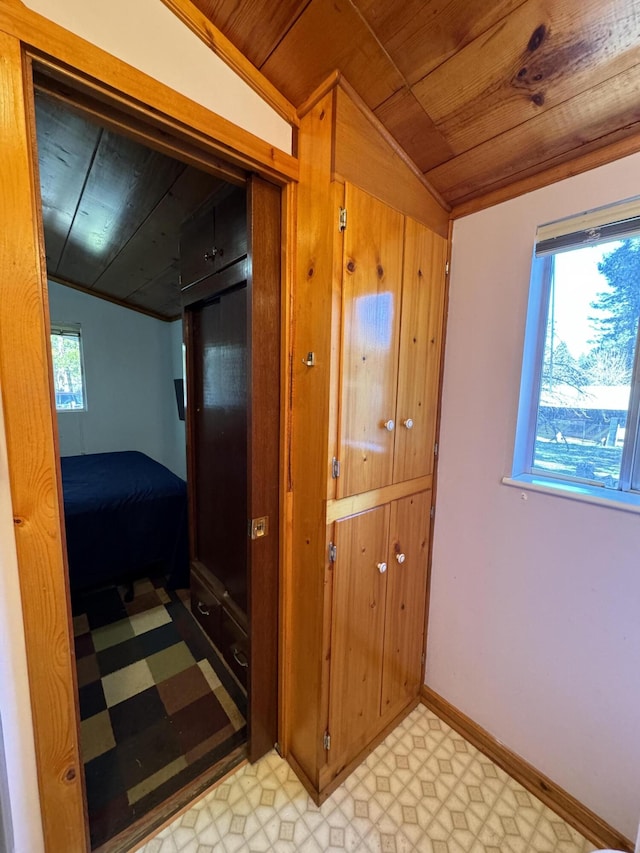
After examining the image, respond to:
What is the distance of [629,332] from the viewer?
1081 millimetres

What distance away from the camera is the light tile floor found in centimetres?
111

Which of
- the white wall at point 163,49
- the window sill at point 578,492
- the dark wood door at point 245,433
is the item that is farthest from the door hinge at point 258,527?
the white wall at point 163,49

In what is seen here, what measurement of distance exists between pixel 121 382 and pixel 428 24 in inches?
164

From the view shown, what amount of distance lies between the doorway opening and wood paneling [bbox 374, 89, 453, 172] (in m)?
0.44

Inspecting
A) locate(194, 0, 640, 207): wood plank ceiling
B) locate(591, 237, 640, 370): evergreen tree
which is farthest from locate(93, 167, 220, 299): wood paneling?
locate(591, 237, 640, 370): evergreen tree

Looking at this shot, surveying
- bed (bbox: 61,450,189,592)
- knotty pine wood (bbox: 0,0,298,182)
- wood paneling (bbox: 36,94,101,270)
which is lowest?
bed (bbox: 61,450,189,592)

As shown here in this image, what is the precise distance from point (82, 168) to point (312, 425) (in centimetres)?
160

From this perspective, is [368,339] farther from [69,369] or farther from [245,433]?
[69,369]

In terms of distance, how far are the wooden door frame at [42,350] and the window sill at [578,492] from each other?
1.47 metres

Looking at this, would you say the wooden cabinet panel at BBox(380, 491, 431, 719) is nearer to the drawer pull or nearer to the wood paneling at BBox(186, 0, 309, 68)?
the drawer pull

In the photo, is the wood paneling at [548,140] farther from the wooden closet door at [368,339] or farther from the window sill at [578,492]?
the window sill at [578,492]

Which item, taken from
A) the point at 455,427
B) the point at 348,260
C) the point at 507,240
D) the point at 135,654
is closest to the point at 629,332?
the point at 507,240

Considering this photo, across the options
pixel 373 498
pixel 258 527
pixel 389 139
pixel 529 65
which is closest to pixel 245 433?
pixel 258 527

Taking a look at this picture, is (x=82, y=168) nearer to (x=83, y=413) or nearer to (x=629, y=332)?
(x=629, y=332)
